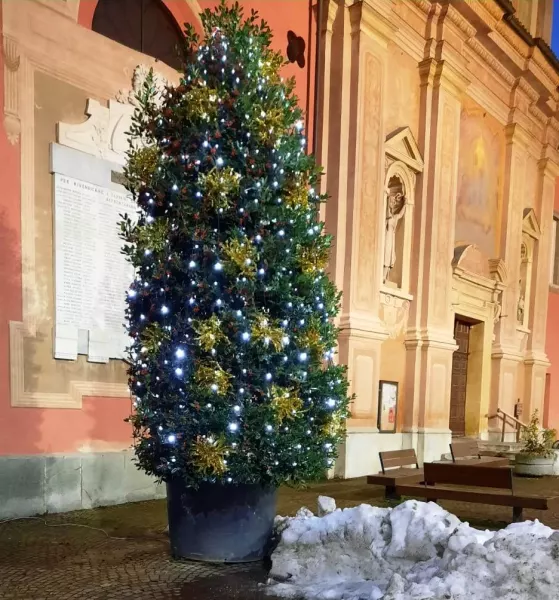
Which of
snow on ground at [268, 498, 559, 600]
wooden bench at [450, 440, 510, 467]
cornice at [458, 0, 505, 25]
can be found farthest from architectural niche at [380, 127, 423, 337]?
snow on ground at [268, 498, 559, 600]

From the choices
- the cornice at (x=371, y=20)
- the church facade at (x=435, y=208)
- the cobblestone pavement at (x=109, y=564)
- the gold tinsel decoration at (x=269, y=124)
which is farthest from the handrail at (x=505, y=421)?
the gold tinsel decoration at (x=269, y=124)

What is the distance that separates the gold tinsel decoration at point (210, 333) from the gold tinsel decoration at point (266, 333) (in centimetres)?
22

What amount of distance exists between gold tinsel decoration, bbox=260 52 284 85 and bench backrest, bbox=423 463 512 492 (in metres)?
3.98

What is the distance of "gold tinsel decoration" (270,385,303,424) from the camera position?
4250 mm

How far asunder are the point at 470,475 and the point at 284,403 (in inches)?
106

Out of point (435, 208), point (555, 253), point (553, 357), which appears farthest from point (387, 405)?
point (555, 253)

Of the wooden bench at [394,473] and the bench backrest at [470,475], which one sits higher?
the bench backrest at [470,475]

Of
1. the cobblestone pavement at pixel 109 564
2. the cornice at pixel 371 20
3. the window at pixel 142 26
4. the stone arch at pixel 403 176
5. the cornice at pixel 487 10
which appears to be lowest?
the cobblestone pavement at pixel 109 564

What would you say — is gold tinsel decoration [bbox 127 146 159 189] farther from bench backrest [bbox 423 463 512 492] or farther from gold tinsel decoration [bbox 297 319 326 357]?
bench backrest [bbox 423 463 512 492]

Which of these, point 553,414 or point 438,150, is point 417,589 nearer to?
point 438,150

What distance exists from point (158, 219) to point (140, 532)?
2.88 m

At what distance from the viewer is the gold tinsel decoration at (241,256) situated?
4.26 meters

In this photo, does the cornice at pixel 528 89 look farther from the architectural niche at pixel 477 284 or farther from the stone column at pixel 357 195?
the stone column at pixel 357 195

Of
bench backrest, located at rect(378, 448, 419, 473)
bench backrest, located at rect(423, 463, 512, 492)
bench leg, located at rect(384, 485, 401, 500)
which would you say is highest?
bench backrest, located at rect(423, 463, 512, 492)
